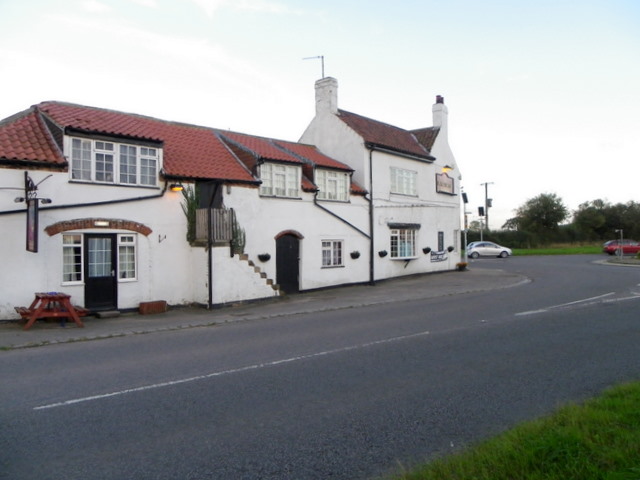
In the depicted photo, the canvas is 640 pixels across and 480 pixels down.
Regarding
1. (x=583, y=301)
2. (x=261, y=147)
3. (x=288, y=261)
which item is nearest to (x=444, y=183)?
(x=261, y=147)

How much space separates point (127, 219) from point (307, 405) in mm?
11316

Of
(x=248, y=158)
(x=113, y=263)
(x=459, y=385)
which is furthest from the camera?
(x=248, y=158)

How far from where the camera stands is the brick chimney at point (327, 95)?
24953 millimetres

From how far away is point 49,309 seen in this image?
1315cm

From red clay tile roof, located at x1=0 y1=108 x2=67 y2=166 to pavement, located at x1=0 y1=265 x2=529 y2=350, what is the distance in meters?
4.39

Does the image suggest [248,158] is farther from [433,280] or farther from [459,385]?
[459,385]

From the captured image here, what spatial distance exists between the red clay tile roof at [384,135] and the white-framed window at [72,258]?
13.3m

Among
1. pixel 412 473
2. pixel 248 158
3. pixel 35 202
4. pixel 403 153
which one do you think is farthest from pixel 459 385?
pixel 403 153

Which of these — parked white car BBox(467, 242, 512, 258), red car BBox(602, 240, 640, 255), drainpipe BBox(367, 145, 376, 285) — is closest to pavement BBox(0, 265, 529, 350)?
drainpipe BBox(367, 145, 376, 285)

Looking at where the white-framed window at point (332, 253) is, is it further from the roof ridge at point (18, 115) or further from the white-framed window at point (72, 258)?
the roof ridge at point (18, 115)

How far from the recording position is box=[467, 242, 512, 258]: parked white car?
45.9 meters

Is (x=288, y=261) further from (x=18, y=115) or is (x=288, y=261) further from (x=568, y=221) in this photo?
(x=568, y=221)

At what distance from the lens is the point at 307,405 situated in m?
6.02

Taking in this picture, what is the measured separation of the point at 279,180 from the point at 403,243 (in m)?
8.58
